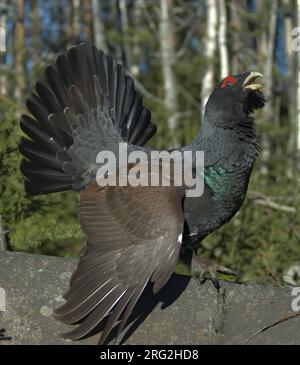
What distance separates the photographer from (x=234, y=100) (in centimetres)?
578

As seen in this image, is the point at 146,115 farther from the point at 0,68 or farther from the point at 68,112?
the point at 0,68

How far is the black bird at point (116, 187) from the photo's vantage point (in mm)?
4715

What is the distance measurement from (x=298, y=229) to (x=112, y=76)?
9.57 ft

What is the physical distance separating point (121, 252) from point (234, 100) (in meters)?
1.60

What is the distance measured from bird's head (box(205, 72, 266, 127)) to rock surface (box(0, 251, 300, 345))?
4.45ft

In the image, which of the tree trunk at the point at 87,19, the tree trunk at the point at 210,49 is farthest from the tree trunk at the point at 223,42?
the tree trunk at the point at 87,19

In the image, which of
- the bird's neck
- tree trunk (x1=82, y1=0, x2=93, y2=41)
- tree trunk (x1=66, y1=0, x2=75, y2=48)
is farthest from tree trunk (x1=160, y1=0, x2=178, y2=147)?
the bird's neck

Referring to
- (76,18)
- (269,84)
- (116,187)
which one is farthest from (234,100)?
(76,18)

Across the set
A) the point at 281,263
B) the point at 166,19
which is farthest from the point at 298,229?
the point at 166,19

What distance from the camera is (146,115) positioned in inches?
271

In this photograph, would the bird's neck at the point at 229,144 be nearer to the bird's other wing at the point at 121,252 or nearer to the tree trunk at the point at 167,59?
the bird's other wing at the point at 121,252

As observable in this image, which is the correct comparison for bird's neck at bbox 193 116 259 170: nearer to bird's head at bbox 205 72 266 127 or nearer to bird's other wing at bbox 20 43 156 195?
bird's head at bbox 205 72 266 127

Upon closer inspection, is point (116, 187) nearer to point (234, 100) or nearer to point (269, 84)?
point (234, 100)

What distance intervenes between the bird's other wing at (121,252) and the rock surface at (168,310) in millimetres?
160
